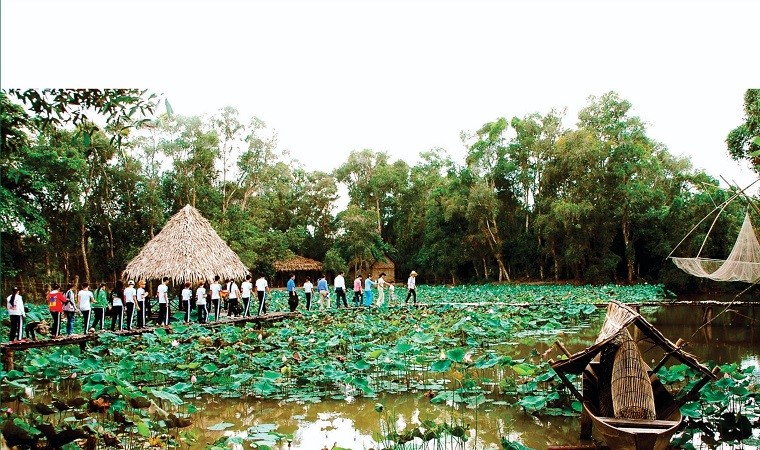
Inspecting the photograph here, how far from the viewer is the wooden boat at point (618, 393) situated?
3475 millimetres

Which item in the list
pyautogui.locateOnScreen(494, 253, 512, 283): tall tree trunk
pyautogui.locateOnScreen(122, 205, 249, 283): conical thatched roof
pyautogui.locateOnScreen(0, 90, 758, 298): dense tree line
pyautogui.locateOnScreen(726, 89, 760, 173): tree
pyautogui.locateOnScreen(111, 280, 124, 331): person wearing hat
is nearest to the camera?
pyautogui.locateOnScreen(111, 280, 124, 331): person wearing hat

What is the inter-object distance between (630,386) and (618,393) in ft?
0.32

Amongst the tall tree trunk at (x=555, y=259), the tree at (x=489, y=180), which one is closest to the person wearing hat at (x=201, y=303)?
the tree at (x=489, y=180)

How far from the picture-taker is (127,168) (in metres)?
21.3

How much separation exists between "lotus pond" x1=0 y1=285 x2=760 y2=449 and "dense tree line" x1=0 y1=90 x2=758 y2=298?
415 inches

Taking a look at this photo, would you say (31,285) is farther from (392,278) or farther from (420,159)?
(420,159)

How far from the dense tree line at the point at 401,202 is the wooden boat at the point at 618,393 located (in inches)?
569

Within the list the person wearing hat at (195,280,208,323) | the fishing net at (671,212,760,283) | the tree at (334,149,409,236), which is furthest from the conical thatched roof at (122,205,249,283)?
the tree at (334,149,409,236)

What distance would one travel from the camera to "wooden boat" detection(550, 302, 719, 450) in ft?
11.4

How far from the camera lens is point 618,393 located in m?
4.08

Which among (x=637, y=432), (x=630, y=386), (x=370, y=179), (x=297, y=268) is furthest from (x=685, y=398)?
(x=370, y=179)

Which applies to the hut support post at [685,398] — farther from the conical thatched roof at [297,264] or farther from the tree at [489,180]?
the tree at [489,180]

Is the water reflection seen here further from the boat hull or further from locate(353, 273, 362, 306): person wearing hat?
locate(353, 273, 362, 306): person wearing hat

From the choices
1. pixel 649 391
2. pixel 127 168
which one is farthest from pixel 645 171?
pixel 649 391
